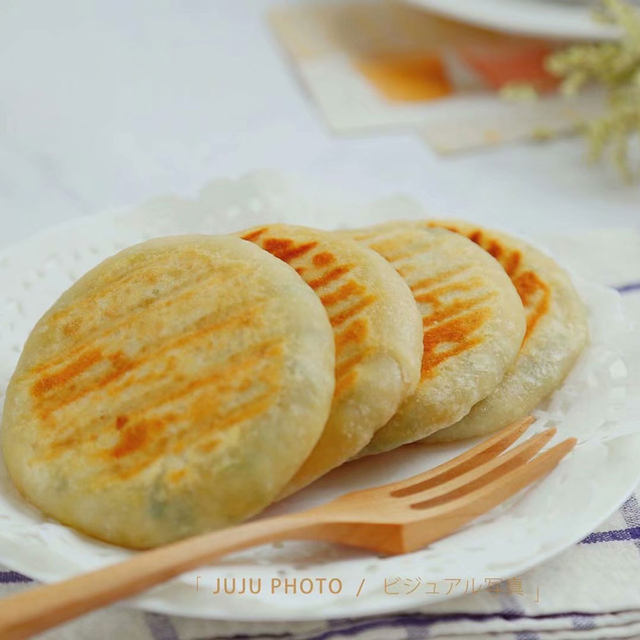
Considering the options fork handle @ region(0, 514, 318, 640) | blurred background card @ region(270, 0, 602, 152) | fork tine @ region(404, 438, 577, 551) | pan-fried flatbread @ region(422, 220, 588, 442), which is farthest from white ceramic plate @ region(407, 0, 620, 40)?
fork handle @ region(0, 514, 318, 640)

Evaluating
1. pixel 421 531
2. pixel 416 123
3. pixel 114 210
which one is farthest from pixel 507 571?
pixel 416 123

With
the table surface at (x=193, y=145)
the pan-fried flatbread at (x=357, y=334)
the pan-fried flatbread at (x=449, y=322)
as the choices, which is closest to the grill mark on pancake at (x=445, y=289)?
the pan-fried flatbread at (x=449, y=322)

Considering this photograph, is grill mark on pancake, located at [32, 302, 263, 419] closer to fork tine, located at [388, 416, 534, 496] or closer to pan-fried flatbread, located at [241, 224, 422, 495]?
pan-fried flatbread, located at [241, 224, 422, 495]

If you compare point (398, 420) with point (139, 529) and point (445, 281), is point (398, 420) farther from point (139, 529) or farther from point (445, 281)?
point (139, 529)

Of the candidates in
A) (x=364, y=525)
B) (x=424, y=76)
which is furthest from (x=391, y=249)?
(x=424, y=76)

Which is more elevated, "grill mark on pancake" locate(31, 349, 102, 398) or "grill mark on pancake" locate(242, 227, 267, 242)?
"grill mark on pancake" locate(31, 349, 102, 398)

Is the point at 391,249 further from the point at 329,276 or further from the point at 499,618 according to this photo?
the point at 499,618
